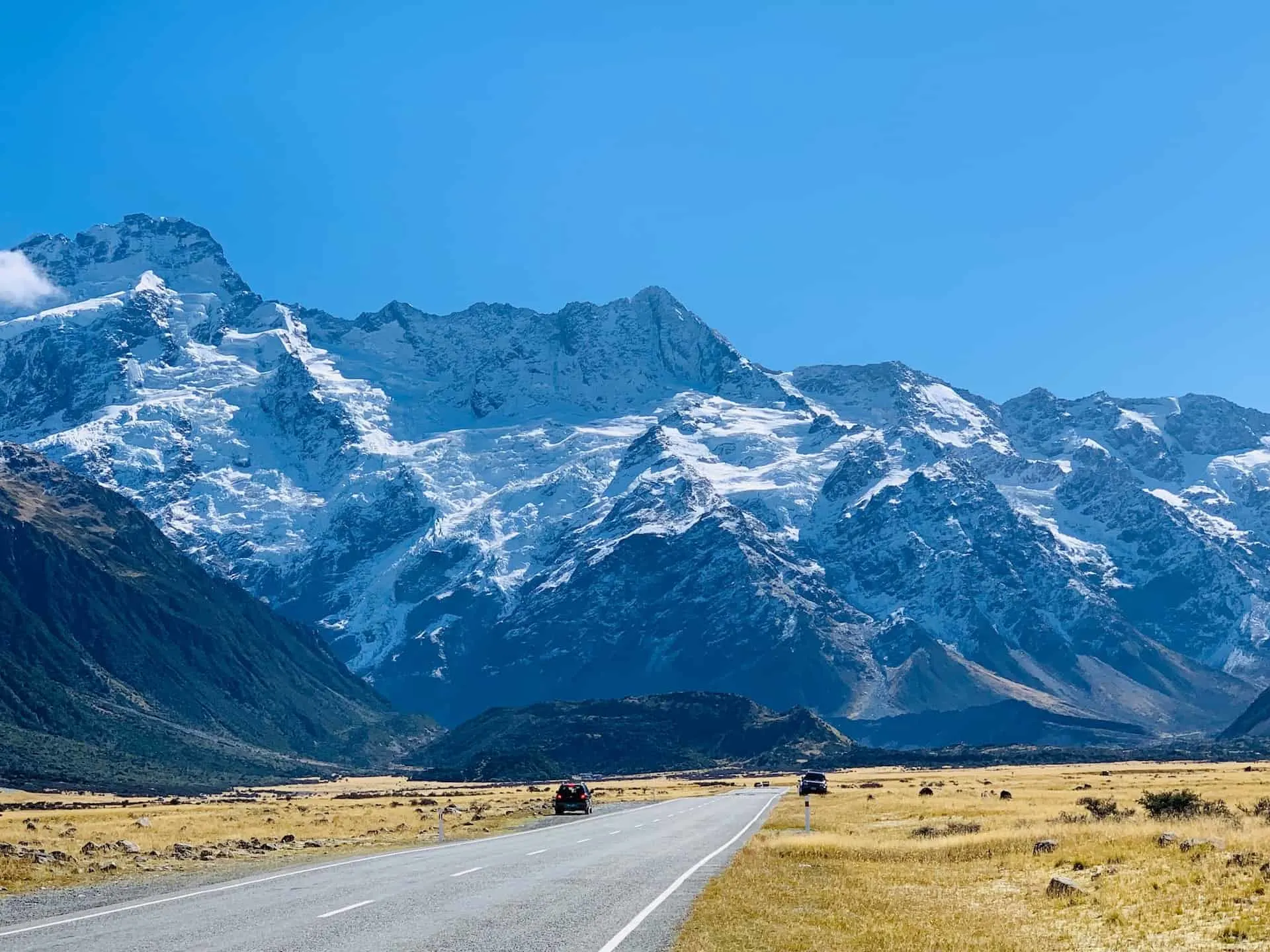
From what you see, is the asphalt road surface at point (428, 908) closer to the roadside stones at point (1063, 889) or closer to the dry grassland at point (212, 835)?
the dry grassland at point (212, 835)

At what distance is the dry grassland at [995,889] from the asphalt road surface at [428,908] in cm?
161

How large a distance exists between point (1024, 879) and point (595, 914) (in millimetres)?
12288

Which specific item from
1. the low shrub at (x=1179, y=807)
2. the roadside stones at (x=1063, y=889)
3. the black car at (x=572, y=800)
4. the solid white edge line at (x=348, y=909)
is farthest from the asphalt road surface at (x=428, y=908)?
the black car at (x=572, y=800)

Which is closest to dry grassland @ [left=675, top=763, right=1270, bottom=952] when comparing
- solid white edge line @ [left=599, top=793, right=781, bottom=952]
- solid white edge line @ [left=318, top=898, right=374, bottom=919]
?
solid white edge line @ [left=599, top=793, right=781, bottom=952]

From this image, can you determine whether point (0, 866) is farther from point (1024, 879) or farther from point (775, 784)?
point (775, 784)

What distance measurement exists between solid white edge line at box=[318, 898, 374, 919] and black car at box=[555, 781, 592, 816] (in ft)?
171

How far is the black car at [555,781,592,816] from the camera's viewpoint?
7888 cm

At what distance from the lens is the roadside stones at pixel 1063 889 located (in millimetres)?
27234

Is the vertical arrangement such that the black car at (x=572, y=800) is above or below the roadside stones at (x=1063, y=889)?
below

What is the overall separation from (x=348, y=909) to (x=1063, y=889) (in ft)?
51.2

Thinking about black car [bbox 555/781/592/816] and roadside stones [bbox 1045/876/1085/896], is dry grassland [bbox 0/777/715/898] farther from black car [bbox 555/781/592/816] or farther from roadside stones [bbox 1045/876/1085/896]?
roadside stones [bbox 1045/876/1085/896]

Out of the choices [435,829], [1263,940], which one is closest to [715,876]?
[1263,940]

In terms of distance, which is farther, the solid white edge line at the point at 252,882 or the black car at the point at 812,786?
the black car at the point at 812,786

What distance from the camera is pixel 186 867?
132 ft
